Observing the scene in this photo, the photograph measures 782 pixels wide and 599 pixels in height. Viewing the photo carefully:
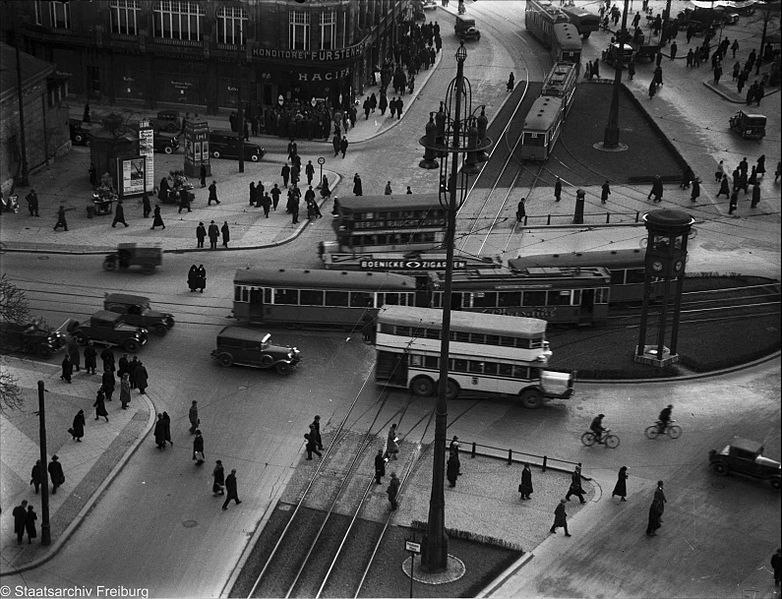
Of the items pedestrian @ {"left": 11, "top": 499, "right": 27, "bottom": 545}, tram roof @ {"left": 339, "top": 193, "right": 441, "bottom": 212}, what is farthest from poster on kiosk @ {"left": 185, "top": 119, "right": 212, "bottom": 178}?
pedestrian @ {"left": 11, "top": 499, "right": 27, "bottom": 545}

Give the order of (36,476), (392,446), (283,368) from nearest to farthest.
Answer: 1. (36,476)
2. (392,446)
3. (283,368)

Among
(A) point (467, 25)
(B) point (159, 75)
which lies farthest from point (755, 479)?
(A) point (467, 25)

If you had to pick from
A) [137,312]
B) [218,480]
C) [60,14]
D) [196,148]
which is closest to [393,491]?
[218,480]

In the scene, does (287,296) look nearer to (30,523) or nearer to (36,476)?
(36,476)

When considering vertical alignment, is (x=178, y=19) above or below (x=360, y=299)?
above

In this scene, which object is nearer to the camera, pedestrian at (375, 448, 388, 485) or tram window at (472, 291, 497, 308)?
pedestrian at (375, 448, 388, 485)

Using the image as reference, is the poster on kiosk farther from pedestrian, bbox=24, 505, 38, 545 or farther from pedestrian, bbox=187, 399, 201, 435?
pedestrian, bbox=24, 505, 38, 545
